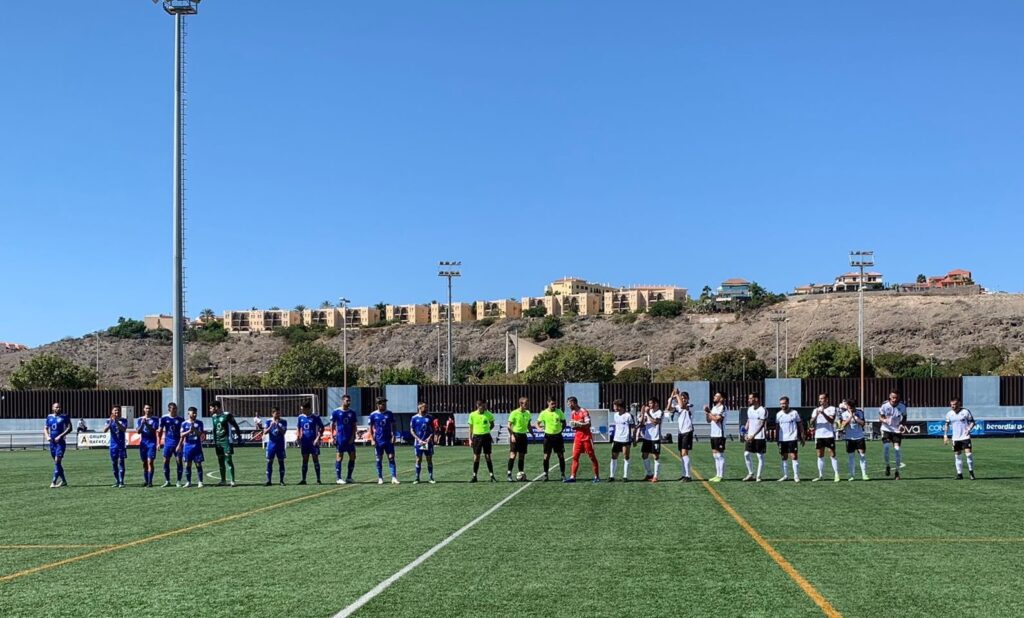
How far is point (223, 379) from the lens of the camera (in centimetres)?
17688

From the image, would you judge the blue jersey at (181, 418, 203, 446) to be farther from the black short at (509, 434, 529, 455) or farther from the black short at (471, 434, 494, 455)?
the black short at (509, 434, 529, 455)

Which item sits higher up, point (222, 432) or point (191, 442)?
point (222, 432)

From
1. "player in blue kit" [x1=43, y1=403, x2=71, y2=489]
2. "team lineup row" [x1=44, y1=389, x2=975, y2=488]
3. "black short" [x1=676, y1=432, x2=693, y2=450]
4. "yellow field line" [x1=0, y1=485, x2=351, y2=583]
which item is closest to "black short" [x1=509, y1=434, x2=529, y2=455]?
"team lineup row" [x1=44, y1=389, x2=975, y2=488]

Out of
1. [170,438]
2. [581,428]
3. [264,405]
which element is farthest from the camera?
[264,405]

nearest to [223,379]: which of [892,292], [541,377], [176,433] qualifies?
[541,377]

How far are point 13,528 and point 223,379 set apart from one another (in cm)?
16363

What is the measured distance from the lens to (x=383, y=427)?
26.2m

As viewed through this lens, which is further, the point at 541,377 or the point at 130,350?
the point at 130,350

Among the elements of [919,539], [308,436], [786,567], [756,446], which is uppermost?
[308,436]

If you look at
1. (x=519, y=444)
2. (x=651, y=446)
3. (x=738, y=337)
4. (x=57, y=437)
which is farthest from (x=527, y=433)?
(x=738, y=337)

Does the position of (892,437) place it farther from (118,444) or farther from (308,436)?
(118,444)

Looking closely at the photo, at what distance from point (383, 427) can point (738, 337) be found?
150903mm

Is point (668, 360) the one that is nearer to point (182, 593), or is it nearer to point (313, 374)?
point (313, 374)

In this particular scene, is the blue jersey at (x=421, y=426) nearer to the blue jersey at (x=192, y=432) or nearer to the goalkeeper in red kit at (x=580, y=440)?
the goalkeeper in red kit at (x=580, y=440)
